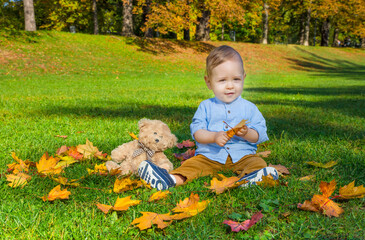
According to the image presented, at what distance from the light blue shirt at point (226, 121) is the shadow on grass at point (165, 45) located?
19.1m

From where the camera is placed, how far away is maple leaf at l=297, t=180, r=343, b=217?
1.86 meters

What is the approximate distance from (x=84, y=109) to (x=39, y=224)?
406 centimetres

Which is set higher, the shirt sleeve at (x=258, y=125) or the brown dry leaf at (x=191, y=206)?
the shirt sleeve at (x=258, y=125)

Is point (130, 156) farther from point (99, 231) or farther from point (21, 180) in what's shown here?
point (99, 231)

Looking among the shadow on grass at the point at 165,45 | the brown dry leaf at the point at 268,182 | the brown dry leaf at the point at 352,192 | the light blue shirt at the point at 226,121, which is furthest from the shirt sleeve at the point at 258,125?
the shadow on grass at the point at 165,45

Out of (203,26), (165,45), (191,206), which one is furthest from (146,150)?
(203,26)

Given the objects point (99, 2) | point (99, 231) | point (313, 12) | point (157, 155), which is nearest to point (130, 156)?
point (157, 155)

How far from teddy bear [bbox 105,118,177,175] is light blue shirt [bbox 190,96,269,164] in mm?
314

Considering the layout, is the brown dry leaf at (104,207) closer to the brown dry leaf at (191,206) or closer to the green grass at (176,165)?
the green grass at (176,165)

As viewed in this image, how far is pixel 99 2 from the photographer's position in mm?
30656

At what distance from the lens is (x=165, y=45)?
23.4 m

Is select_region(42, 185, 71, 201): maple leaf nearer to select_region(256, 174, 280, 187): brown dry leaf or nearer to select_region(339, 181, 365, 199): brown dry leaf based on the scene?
select_region(256, 174, 280, 187): brown dry leaf

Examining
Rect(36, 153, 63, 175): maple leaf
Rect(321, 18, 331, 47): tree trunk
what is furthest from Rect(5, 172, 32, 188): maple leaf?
Rect(321, 18, 331, 47): tree trunk

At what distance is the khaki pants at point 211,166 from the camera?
2.49 meters
